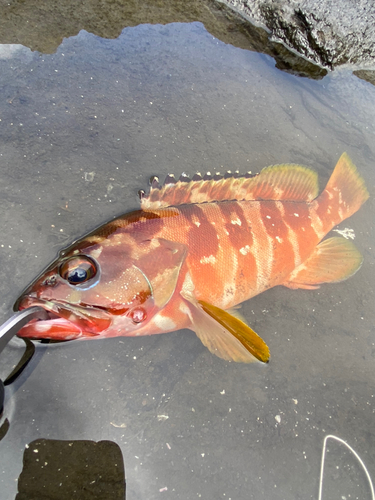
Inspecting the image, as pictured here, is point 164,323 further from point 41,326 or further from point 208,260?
point 41,326

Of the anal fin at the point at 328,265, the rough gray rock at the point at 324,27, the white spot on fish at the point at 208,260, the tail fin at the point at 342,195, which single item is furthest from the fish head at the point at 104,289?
the rough gray rock at the point at 324,27

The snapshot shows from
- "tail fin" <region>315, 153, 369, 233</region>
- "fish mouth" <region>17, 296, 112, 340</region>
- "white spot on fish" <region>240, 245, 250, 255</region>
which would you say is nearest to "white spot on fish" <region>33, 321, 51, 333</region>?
"fish mouth" <region>17, 296, 112, 340</region>

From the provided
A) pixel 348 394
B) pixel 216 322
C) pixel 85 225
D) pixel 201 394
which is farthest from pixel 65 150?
pixel 348 394

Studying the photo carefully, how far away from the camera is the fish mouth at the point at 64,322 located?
1.75 m

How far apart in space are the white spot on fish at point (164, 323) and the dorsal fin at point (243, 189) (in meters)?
0.73

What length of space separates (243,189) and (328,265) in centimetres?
94

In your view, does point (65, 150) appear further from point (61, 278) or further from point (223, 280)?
point (223, 280)

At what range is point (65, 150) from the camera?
256cm

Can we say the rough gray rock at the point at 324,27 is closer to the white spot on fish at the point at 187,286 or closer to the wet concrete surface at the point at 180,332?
the wet concrete surface at the point at 180,332

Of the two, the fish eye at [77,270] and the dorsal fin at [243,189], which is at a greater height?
the dorsal fin at [243,189]

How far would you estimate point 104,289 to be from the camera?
1865mm

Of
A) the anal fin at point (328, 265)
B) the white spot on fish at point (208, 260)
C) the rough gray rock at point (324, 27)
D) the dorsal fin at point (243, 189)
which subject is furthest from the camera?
the rough gray rock at point (324, 27)

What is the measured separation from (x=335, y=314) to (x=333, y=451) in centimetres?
93

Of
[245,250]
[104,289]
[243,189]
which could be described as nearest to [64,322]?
[104,289]
